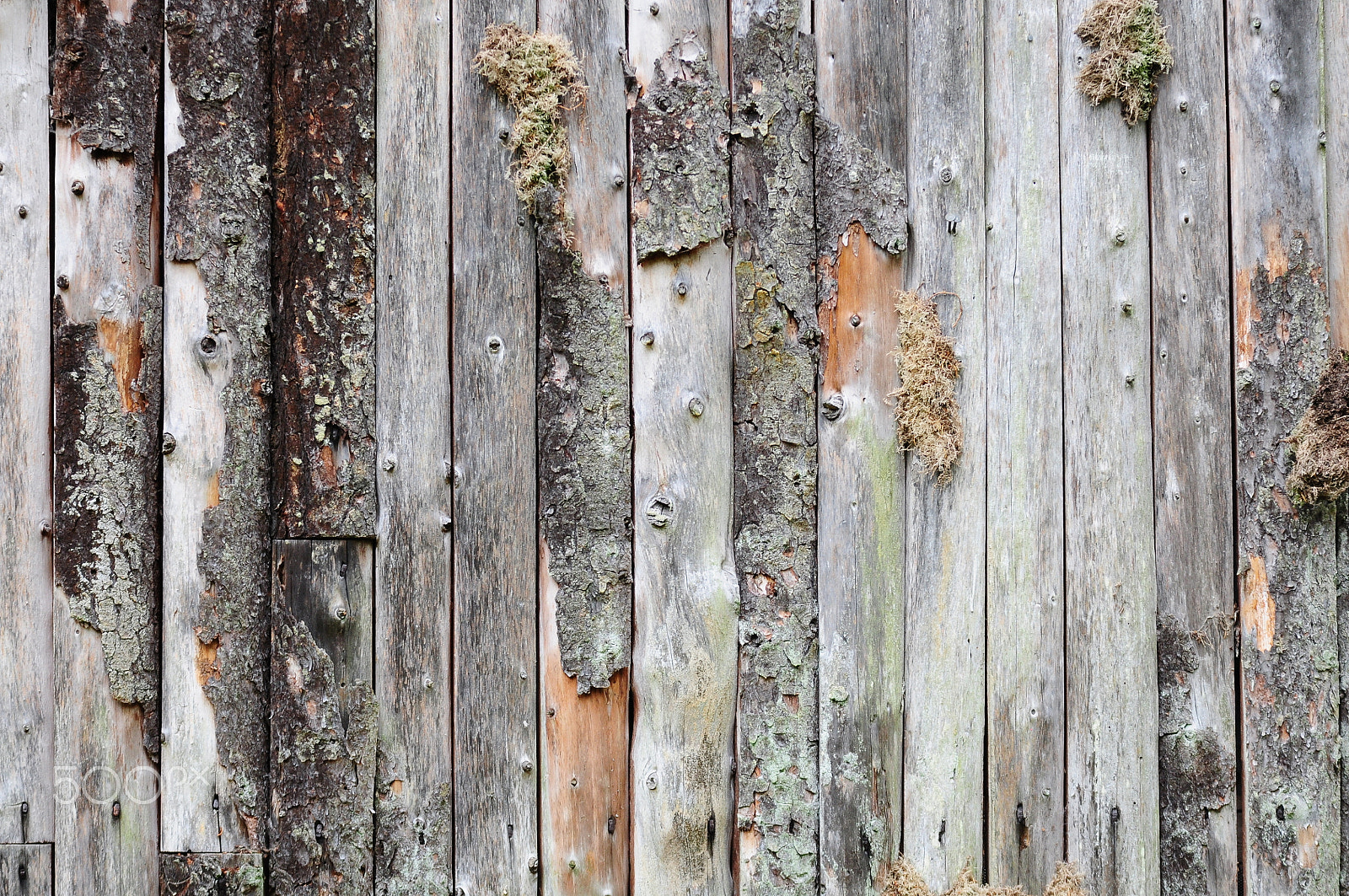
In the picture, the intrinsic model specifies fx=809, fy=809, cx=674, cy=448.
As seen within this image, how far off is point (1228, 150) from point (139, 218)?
6.85 ft

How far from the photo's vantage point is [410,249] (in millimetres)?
1565

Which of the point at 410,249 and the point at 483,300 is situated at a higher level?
the point at 410,249

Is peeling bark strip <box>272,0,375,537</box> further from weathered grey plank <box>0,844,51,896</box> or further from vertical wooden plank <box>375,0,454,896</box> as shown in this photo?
weathered grey plank <box>0,844,51,896</box>

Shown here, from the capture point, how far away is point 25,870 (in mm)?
1517

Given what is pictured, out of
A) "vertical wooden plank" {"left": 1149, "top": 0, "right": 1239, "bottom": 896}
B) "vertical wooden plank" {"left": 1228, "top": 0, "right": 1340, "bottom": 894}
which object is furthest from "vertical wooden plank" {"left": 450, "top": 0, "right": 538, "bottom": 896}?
"vertical wooden plank" {"left": 1228, "top": 0, "right": 1340, "bottom": 894}

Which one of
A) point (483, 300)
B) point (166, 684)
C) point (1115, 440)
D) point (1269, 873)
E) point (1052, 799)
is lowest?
point (1269, 873)

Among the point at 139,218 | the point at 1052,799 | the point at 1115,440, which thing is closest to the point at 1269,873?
the point at 1052,799

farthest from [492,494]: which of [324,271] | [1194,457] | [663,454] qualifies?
[1194,457]

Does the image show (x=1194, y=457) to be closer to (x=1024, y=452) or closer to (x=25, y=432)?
(x=1024, y=452)

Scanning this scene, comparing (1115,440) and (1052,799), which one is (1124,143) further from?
(1052,799)

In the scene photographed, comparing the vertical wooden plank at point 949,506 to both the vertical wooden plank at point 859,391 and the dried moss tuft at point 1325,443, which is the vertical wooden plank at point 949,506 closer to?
the vertical wooden plank at point 859,391

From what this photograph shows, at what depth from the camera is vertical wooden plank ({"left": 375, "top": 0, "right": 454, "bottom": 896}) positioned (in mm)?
1532

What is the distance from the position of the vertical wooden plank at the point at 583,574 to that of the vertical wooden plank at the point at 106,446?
2.42 ft

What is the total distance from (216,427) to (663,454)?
0.85 m
